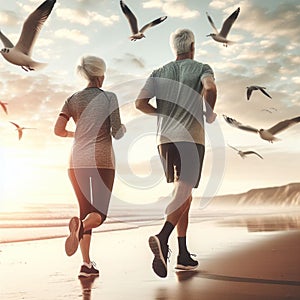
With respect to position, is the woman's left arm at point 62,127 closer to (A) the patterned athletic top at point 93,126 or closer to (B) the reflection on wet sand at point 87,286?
(A) the patterned athletic top at point 93,126

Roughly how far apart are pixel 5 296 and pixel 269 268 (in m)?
1.21

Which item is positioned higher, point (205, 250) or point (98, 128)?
point (98, 128)

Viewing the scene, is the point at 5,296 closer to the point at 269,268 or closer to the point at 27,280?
the point at 27,280

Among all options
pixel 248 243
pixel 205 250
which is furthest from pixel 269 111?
pixel 205 250

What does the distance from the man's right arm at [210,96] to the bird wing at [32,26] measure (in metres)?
1.34

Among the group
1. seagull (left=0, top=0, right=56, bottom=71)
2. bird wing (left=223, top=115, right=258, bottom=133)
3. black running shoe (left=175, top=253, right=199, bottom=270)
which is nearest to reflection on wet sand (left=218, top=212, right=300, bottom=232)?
bird wing (left=223, top=115, right=258, bottom=133)

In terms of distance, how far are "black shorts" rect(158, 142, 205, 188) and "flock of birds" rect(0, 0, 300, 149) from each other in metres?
1.41

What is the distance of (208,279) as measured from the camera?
2195 millimetres

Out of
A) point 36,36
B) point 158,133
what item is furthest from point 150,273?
point 36,36

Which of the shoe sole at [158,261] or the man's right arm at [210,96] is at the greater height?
the man's right arm at [210,96]

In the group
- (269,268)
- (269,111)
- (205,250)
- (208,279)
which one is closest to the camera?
(208,279)

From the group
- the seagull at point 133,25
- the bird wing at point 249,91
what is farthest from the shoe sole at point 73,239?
the bird wing at point 249,91

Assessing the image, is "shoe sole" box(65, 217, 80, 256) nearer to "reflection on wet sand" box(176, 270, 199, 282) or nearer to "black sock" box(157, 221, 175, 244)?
"black sock" box(157, 221, 175, 244)

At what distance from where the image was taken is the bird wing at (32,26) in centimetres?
331
